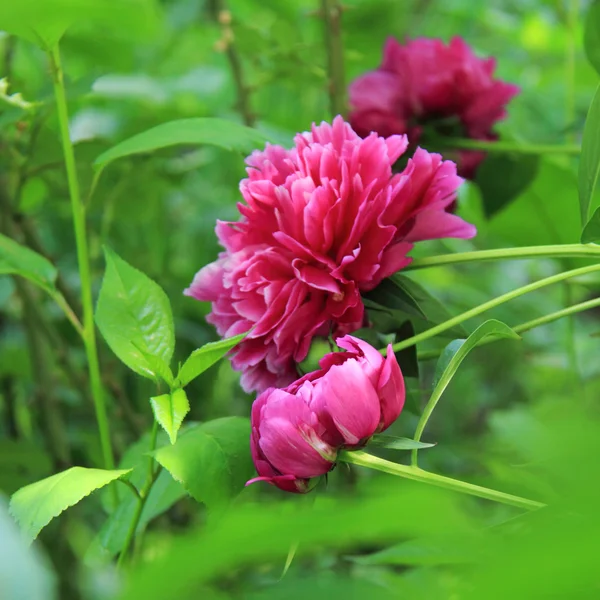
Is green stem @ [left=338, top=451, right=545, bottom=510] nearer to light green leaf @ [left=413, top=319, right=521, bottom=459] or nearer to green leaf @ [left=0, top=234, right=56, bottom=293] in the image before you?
light green leaf @ [left=413, top=319, right=521, bottom=459]

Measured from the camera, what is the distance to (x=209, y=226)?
2.01 feet

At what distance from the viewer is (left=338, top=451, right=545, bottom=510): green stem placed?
19 cm

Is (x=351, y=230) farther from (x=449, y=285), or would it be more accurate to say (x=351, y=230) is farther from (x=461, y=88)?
(x=449, y=285)

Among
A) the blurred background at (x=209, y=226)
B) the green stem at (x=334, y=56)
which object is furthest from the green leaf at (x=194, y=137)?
the green stem at (x=334, y=56)

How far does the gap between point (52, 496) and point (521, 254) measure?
152mm

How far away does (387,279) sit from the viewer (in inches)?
9.6

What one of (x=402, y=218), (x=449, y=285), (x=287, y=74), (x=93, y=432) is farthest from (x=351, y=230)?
(x=449, y=285)

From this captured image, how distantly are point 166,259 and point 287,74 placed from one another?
0.57 ft

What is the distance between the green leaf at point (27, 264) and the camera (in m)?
0.27

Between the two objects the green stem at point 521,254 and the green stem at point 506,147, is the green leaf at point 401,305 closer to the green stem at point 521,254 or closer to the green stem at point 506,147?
the green stem at point 521,254

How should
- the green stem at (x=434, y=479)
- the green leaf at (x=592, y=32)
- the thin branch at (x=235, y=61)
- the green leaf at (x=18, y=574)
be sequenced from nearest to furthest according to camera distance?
the green leaf at (x=18, y=574) < the green stem at (x=434, y=479) < the green leaf at (x=592, y=32) < the thin branch at (x=235, y=61)

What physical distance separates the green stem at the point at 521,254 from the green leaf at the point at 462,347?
0.09 ft

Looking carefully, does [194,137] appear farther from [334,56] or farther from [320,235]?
[334,56]

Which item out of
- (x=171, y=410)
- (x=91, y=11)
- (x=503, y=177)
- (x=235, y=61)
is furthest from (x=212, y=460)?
(x=235, y=61)
